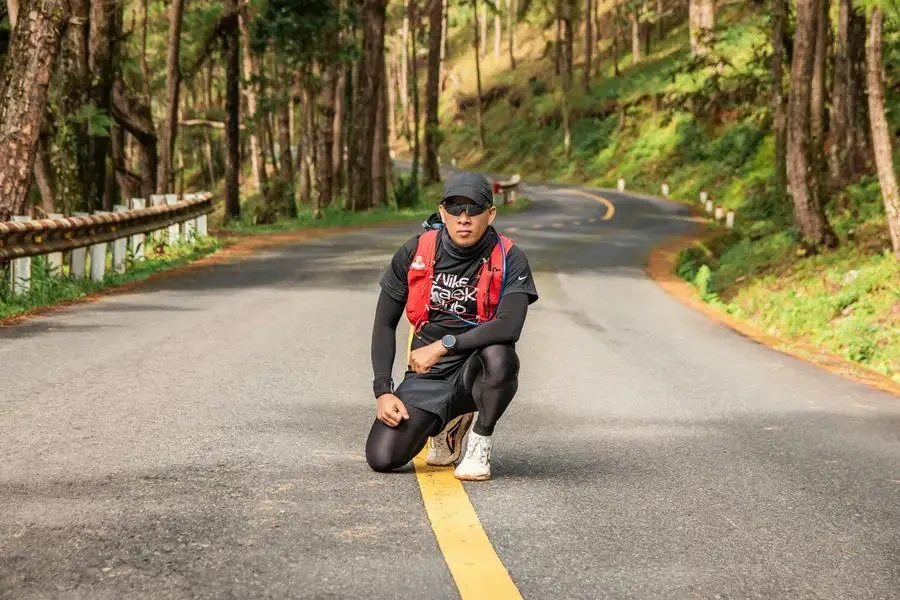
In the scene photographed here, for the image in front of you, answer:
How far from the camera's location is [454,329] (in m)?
6.16

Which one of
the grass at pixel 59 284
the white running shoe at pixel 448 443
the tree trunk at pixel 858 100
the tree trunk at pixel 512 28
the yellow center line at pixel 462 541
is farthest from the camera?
the tree trunk at pixel 512 28

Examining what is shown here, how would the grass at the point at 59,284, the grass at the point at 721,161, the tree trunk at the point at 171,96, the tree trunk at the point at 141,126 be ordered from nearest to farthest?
the grass at the point at 59,284, the grass at the point at 721,161, the tree trunk at the point at 141,126, the tree trunk at the point at 171,96

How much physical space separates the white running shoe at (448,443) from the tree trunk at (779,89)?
2647 cm

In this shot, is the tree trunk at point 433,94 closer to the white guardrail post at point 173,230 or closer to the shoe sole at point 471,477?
the white guardrail post at point 173,230

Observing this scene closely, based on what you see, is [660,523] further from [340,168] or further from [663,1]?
[663,1]

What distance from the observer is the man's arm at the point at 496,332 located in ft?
19.5

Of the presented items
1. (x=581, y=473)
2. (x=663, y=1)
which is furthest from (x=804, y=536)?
(x=663, y=1)

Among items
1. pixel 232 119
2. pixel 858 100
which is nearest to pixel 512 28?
pixel 232 119

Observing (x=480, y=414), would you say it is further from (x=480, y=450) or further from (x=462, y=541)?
(x=462, y=541)

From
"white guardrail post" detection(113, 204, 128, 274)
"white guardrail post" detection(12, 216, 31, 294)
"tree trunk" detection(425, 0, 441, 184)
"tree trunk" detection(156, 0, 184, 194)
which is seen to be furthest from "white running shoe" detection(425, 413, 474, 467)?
"tree trunk" detection(425, 0, 441, 184)

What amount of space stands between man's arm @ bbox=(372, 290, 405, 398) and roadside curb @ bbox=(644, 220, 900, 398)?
6517 millimetres

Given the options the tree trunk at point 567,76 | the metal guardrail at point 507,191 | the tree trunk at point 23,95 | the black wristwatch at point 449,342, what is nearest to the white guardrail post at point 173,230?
the tree trunk at point 23,95

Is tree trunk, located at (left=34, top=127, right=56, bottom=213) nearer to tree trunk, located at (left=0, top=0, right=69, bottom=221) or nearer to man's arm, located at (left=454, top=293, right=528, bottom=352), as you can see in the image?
tree trunk, located at (left=0, top=0, right=69, bottom=221)

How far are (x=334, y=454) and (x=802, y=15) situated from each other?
17.7 metres
